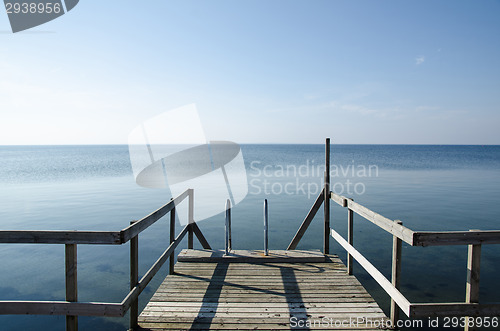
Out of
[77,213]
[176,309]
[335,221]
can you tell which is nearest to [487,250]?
[335,221]

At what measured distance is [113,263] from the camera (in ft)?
28.9

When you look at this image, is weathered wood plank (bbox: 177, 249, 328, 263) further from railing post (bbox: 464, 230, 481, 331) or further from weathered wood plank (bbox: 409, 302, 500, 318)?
railing post (bbox: 464, 230, 481, 331)

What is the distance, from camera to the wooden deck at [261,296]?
11.9ft

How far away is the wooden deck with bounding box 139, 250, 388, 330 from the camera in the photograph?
11.9 feet

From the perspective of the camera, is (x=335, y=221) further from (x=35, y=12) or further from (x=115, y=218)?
(x=35, y=12)

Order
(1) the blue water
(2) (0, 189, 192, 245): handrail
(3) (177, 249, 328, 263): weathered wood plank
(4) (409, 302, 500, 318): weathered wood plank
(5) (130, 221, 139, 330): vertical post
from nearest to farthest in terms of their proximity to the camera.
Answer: (2) (0, 189, 192, 245): handrail → (4) (409, 302, 500, 318): weathered wood plank → (5) (130, 221, 139, 330): vertical post → (3) (177, 249, 328, 263): weathered wood plank → (1) the blue water

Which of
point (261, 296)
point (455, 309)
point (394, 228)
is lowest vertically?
point (261, 296)

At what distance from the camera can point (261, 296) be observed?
430 centimetres

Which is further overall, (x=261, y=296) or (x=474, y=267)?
(x=261, y=296)

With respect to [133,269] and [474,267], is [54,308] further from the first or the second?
[474,267]

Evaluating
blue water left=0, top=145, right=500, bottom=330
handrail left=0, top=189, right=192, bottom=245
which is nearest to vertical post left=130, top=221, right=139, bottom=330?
handrail left=0, top=189, right=192, bottom=245

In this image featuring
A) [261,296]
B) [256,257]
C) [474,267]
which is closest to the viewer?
[474,267]

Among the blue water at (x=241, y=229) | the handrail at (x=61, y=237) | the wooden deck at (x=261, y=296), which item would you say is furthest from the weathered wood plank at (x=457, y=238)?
the blue water at (x=241, y=229)

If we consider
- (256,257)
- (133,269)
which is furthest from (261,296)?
(133,269)
